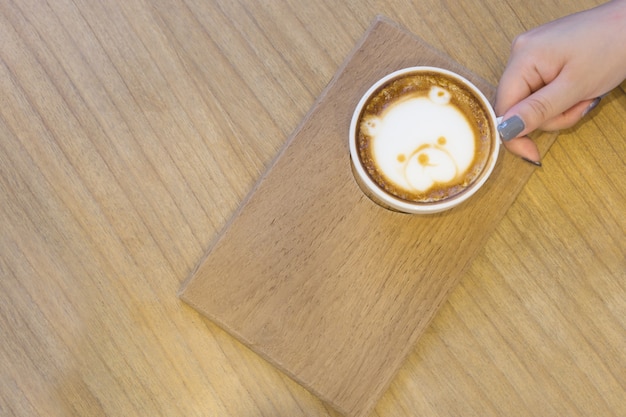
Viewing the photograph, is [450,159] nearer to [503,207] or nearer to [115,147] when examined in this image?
[503,207]

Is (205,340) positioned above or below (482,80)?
below

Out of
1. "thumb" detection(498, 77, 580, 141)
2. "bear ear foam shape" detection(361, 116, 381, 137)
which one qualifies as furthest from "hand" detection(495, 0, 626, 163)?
"bear ear foam shape" detection(361, 116, 381, 137)

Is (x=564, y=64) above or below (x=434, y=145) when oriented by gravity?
above

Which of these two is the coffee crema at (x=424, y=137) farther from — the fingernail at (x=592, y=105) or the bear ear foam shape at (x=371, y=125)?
the fingernail at (x=592, y=105)

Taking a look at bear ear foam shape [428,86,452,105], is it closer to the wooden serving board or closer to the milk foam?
the milk foam

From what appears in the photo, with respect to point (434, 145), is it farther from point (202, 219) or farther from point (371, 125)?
point (202, 219)

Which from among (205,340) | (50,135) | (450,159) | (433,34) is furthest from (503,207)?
(50,135)

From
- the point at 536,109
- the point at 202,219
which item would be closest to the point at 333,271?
the point at 202,219
